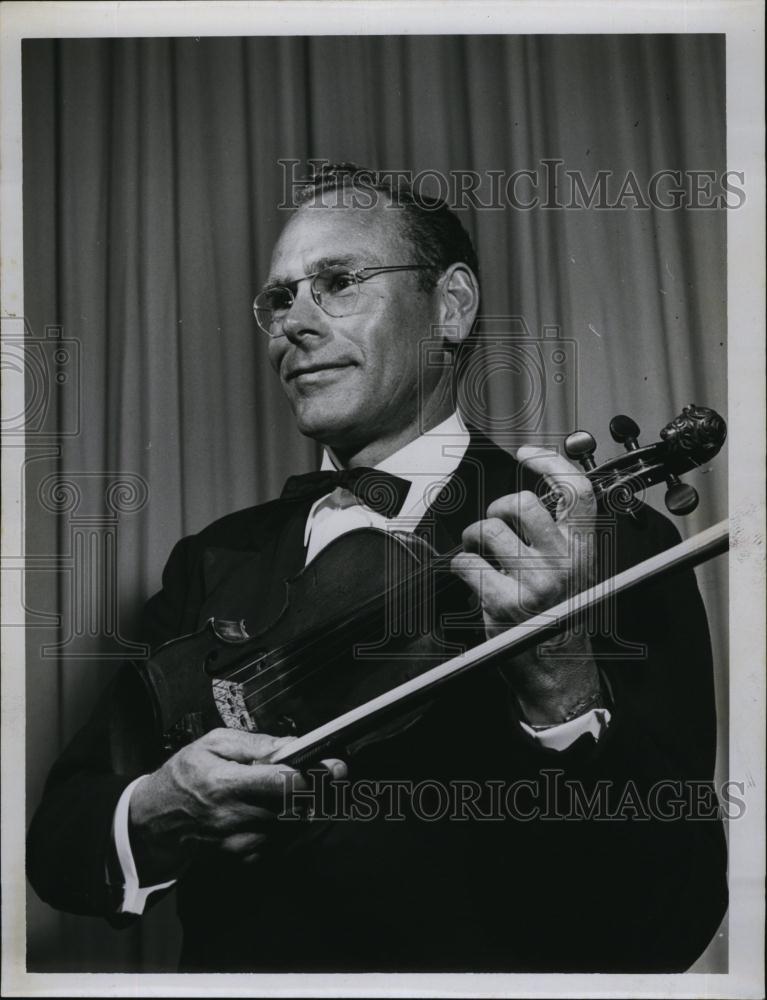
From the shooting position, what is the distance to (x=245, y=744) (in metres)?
2.55

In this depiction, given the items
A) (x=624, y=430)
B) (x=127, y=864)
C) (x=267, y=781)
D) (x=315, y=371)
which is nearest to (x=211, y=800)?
(x=267, y=781)

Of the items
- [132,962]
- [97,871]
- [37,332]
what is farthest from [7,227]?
[132,962]

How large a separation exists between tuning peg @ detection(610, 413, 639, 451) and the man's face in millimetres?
430

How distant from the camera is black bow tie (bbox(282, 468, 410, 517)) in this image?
2662 millimetres

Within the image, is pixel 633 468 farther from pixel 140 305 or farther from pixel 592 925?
pixel 140 305

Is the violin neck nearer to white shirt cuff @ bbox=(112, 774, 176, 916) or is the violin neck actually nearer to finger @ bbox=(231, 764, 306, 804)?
finger @ bbox=(231, 764, 306, 804)

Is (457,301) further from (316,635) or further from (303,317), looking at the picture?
(316,635)

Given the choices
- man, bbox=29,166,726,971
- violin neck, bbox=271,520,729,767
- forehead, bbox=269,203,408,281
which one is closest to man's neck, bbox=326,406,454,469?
man, bbox=29,166,726,971

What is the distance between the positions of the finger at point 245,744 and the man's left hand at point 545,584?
20.7 inches

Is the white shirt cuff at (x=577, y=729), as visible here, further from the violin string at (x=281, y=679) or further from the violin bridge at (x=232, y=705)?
the violin bridge at (x=232, y=705)

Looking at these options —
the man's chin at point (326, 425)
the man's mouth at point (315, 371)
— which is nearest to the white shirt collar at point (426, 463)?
the man's chin at point (326, 425)

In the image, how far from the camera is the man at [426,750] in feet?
8.36

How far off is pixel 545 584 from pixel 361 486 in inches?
19.0

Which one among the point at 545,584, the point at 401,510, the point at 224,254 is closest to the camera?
the point at 545,584
